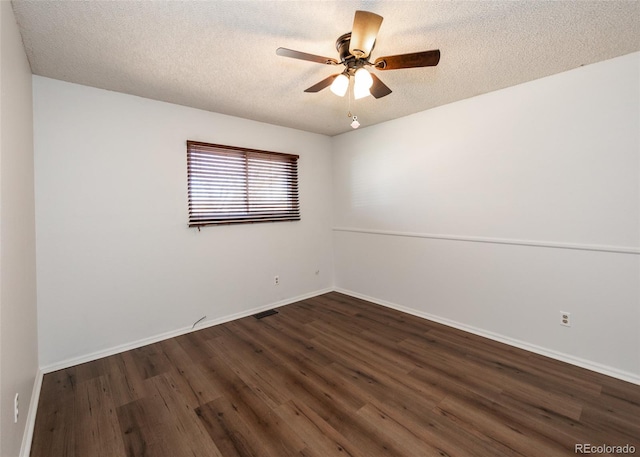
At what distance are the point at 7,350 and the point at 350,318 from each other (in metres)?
2.84

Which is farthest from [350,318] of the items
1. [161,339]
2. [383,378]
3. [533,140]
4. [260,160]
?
[533,140]

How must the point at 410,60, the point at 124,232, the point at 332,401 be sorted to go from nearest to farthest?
the point at 410,60, the point at 332,401, the point at 124,232

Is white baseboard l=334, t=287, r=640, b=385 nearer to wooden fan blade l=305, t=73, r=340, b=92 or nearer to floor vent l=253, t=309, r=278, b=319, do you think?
floor vent l=253, t=309, r=278, b=319

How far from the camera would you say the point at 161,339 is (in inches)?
114

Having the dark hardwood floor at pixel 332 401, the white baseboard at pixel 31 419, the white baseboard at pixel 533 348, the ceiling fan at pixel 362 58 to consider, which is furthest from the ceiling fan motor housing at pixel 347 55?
the white baseboard at pixel 31 419

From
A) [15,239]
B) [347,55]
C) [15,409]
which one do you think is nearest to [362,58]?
[347,55]

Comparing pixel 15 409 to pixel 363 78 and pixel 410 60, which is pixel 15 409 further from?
pixel 410 60

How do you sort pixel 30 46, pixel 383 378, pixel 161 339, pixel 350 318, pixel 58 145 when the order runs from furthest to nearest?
pixel 350 318, pixel 161 339, pixel 58 145, pixel 383 378, pixel 30 46

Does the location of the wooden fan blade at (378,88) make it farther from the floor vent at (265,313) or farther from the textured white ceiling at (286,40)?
the floor vent at (265,313)

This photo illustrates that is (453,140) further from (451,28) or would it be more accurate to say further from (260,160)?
(260,160)

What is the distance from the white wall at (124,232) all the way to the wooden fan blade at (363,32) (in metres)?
2.15

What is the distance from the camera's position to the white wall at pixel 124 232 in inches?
93.0

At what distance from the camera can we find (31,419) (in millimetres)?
1770

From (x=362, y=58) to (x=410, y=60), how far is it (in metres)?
0.30
